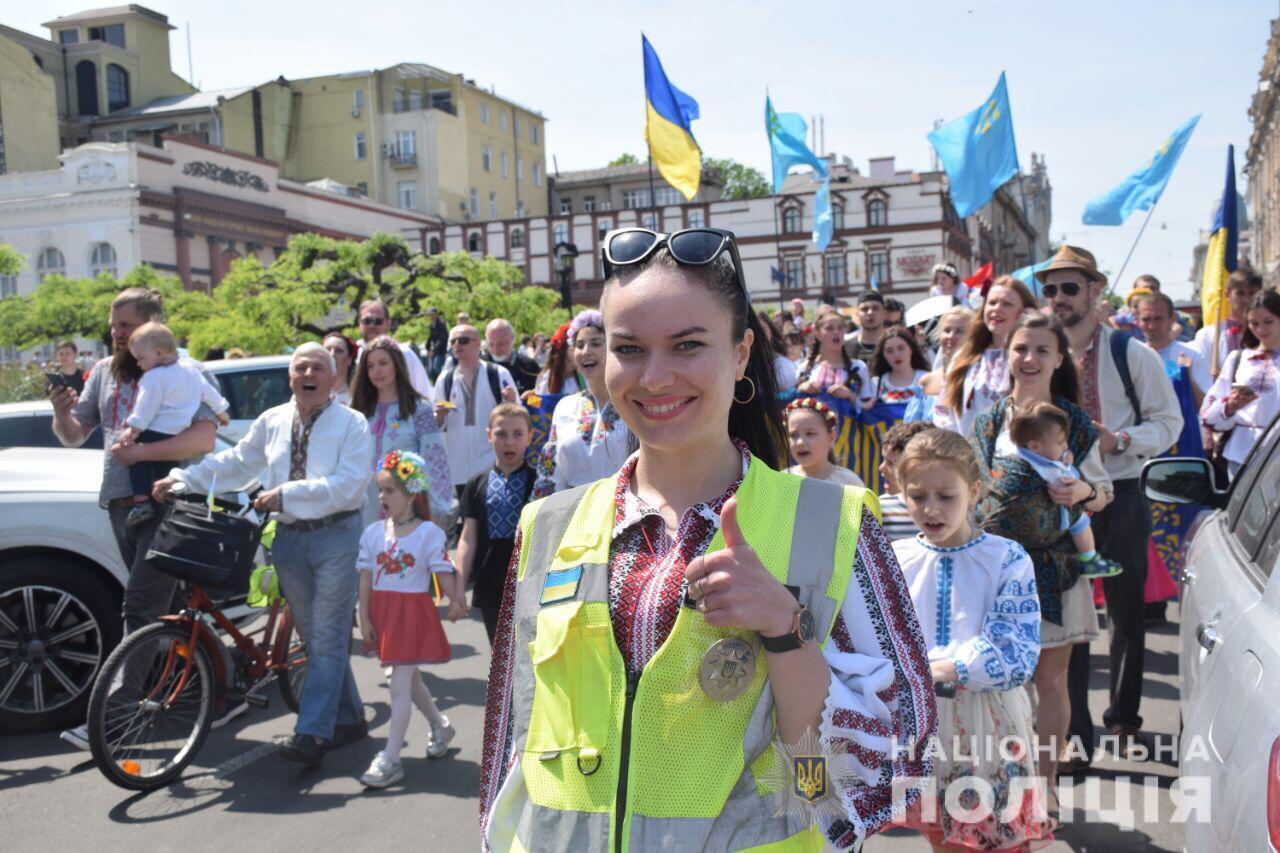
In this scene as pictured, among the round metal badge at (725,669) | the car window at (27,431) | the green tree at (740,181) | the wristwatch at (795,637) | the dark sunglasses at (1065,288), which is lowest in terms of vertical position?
the round metal badge at (725,669)

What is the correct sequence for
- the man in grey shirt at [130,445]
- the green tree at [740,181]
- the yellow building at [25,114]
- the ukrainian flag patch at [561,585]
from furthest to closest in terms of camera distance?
the green tree at [740,181]
the yellow building at [25,114]
the man in grey shirt at [130,445]
the ukrainian flag patch at [561,585]

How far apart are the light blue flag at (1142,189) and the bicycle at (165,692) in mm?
8710

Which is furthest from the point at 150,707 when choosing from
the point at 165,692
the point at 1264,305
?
the point at 1264,305

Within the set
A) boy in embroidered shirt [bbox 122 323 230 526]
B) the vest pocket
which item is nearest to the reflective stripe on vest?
the vest pocket

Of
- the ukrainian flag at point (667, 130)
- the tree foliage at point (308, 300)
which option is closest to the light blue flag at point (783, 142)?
the ukrainian flag at point (667, 130)

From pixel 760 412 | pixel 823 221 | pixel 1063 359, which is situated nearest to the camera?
pixel 760 412

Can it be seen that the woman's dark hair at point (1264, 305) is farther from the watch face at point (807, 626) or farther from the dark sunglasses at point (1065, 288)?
the watch face at point (807, 626)

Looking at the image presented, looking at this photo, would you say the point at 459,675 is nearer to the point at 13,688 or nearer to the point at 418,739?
the point at 418,739

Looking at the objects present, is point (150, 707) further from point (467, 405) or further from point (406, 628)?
point (467, 405)

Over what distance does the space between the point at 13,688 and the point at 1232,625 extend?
5.97 meters

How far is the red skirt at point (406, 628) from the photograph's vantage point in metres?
5.49

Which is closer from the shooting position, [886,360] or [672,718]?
[672,718]

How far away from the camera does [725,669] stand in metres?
1.78

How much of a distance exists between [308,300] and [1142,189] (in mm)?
19941
